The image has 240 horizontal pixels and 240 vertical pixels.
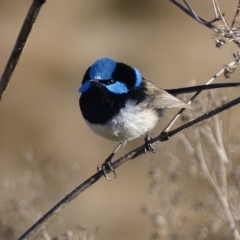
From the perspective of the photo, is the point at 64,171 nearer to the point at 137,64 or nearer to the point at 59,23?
the point at 137,64

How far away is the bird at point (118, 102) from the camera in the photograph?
283cm

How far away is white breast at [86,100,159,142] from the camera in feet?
9.29

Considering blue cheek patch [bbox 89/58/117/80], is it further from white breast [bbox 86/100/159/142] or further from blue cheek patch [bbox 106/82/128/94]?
white breast [bbox 86/100/159/142]

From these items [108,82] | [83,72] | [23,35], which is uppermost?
[23,35]

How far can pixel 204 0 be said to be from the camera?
7.94 m

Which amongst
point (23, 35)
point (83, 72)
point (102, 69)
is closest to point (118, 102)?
point (102, 69)

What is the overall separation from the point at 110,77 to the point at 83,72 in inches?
180

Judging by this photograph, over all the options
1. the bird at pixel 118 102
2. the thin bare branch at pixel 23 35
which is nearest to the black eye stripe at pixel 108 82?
the bird at pixel 118 102

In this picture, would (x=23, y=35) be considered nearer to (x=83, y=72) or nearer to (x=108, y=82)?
(x=108, y=82)

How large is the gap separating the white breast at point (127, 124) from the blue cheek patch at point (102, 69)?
0.18 metres

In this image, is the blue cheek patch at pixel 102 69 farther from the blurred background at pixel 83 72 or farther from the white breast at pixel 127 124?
the blurred background at pixel 83 72

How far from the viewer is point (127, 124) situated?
2859 mm

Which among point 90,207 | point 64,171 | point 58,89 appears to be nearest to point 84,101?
point 64,171

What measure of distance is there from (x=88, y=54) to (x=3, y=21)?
1.19 m
